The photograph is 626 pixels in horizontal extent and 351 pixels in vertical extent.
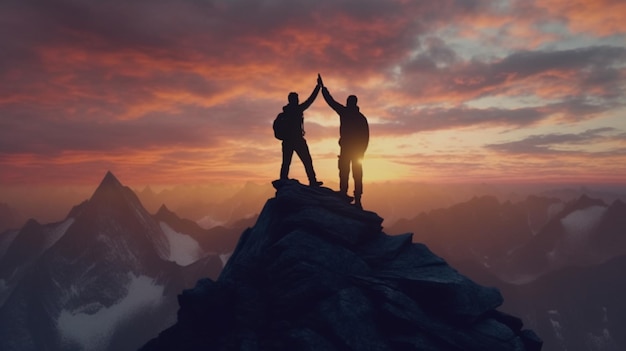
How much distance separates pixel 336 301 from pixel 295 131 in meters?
10.8

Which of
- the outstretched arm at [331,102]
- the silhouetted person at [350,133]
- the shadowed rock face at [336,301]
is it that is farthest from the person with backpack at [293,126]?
the shadowed rock face at [336,301]

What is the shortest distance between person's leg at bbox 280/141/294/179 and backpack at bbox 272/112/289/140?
571 mm

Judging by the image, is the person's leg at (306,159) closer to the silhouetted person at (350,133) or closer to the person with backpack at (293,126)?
the person with backpack at (293,126)

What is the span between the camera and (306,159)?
88.1 feet

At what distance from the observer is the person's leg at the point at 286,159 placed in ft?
86.3

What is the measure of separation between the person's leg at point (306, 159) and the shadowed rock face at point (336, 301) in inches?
128

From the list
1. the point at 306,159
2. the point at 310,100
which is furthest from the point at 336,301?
the point at 310,100

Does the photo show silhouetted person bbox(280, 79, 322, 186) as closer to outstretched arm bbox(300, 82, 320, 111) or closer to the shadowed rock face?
outstretched arm bbox(300, 82, 320, 111)

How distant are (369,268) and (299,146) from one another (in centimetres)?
871

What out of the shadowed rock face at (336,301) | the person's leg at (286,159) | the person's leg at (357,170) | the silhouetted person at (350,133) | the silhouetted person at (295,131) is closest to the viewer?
the shadowed rock face at (336,301)

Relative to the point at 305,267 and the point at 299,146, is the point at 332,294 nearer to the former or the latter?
the point at 305,267

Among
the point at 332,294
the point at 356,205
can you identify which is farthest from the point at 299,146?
the point at 332,294

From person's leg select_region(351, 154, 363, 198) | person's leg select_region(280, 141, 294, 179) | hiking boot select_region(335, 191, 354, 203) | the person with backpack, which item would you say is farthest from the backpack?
hiking boot select_region(335, 191, 354, 203)

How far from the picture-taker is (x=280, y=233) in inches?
954
